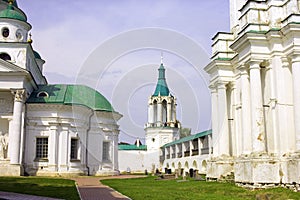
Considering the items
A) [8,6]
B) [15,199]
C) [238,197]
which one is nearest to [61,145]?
[8,6]

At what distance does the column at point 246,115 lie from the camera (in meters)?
20.4

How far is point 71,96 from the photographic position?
42.2 meters

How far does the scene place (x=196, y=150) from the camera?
51.2 m

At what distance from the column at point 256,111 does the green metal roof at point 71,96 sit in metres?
24.9

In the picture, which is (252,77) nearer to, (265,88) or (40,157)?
(265,88)

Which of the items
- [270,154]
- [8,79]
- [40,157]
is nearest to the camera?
[270,154]

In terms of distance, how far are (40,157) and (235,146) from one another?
22058mm

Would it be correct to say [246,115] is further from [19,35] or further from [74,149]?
[19,35]

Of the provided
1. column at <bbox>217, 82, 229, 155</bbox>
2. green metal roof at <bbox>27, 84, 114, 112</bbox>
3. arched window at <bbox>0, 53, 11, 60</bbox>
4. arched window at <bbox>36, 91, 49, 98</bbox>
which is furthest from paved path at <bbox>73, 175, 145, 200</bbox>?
arched window at <bbox>0, 53, 11, 60</bbox>

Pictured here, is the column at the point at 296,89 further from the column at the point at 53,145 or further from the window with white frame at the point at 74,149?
the window with white frame at the point at 74,149

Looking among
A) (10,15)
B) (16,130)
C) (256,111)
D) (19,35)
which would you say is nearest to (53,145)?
(16,130)

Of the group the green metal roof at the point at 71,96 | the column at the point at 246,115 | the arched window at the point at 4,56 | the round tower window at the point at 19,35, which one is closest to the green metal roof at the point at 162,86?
the green metal roof at the point at 71,96

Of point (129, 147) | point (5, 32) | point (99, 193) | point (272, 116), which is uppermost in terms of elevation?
point (5, 32)

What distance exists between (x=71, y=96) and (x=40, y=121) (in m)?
4.75
